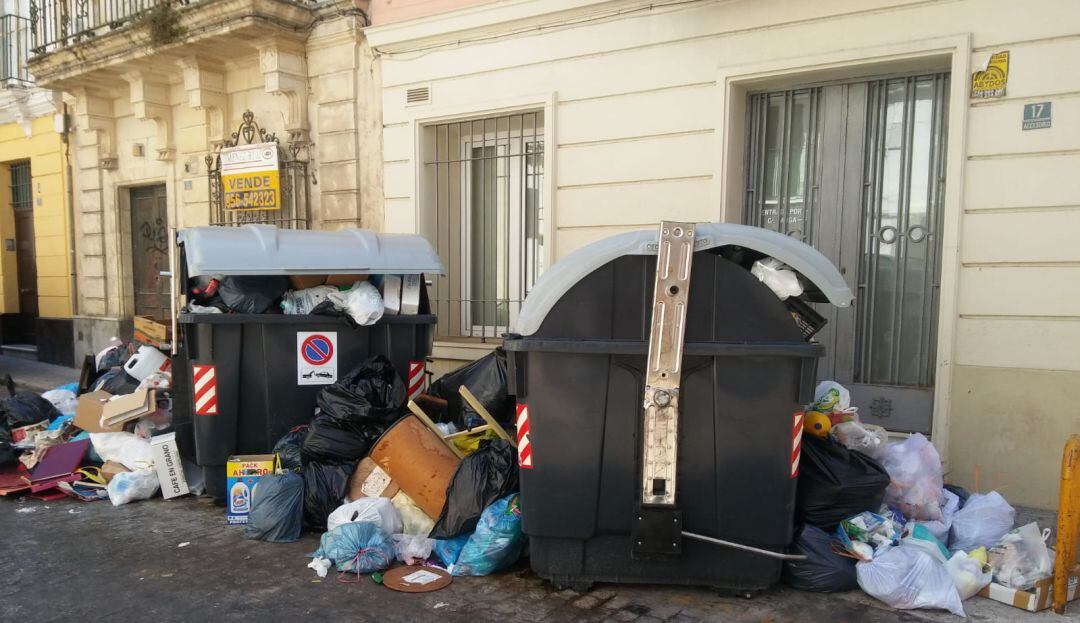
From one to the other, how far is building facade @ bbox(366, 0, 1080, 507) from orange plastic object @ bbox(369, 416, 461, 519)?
2.45m

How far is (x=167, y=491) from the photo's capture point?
4.84m

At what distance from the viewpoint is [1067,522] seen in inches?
Answer: 123

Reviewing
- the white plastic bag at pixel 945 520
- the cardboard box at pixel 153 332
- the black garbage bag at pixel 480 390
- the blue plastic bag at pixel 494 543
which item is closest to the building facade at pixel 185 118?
the cardboard box at pixel 153 332

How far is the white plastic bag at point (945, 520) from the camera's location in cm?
379

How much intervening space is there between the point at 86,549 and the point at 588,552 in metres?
2.73

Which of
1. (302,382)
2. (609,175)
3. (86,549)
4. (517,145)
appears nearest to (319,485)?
(302,382)

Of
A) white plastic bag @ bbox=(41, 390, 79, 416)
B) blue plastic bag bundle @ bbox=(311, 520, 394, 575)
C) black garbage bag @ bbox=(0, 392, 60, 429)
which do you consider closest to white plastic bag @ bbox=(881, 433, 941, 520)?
blue plastic bag bundle @ bbox=(311, 520, 394, 575)

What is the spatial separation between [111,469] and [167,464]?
1.74 ft

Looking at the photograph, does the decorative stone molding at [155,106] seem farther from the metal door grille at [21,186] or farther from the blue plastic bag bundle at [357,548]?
the blue plastic bag bundle at [357,548]

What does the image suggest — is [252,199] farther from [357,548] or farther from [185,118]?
[357,548]

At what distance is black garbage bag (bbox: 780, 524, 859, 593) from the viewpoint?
11.1 ft

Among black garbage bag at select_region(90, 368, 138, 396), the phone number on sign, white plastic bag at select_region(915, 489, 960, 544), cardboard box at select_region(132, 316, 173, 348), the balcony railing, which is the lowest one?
white plastic bag at select_region(915, 489, 960, 544)

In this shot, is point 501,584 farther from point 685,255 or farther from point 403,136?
point 403,136

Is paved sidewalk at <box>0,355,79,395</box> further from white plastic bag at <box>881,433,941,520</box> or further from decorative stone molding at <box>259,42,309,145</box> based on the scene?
white plastic bag at <box>881,433,941,520</box>
